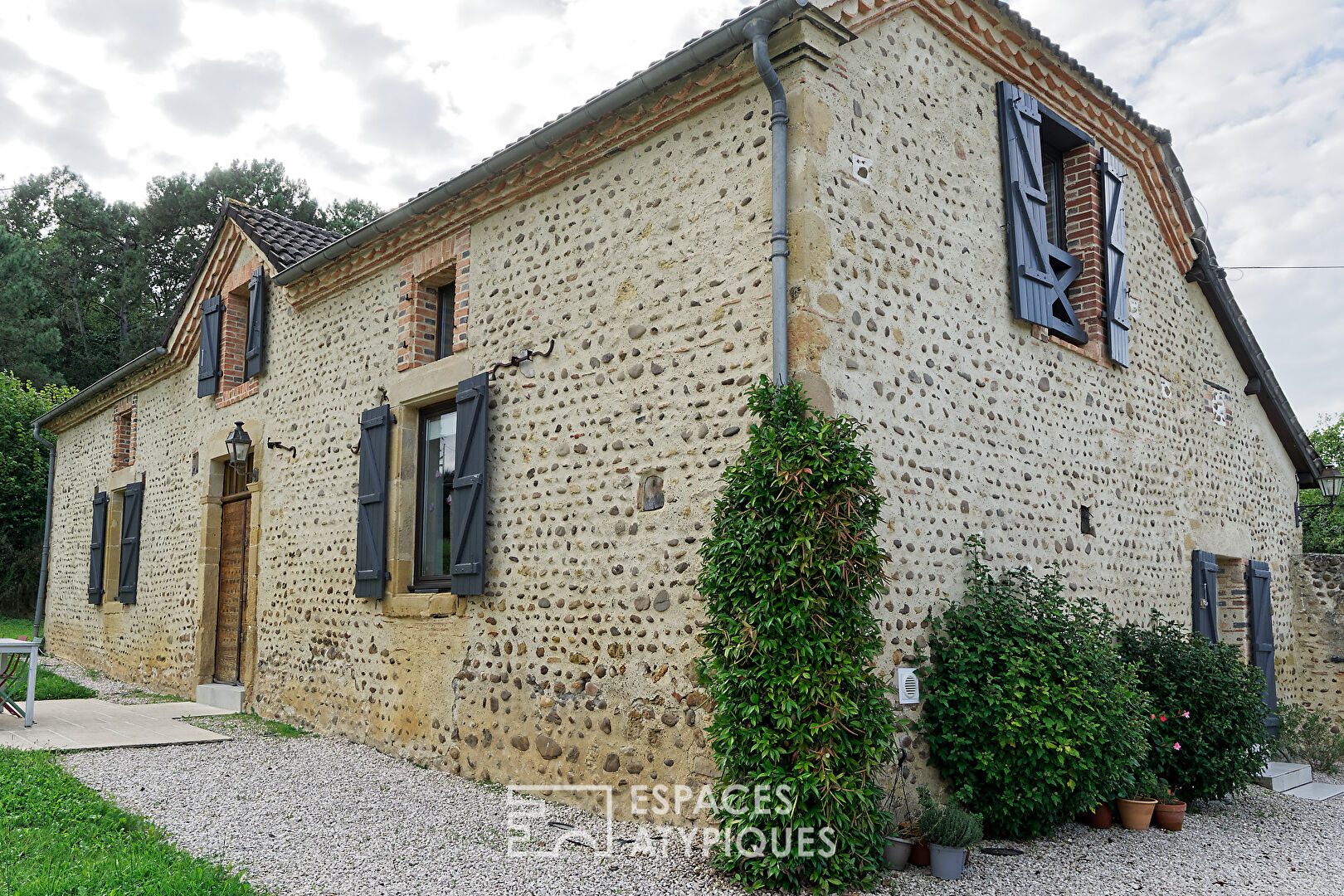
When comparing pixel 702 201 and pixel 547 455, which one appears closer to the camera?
pixel 702 201

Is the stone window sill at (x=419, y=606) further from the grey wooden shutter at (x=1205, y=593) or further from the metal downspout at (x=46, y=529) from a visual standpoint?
the metal downspout at (x=46, y=529)

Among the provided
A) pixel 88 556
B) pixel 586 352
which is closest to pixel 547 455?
pixel 586 352

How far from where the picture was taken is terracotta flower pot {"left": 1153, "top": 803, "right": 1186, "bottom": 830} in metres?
5.60

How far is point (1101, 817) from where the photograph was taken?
218 inches

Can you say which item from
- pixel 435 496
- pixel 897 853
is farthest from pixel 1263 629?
pixel 435 496

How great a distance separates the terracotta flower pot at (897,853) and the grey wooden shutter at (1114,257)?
4482 mm

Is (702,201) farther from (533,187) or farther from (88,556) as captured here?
(88,556)

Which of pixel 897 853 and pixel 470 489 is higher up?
pixel 470 489

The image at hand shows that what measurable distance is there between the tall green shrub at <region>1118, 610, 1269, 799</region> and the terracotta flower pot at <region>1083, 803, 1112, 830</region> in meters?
0.64

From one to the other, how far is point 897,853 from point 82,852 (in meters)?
3.72

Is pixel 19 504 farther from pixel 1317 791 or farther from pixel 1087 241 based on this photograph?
pixel 1317 791

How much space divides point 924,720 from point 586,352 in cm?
296

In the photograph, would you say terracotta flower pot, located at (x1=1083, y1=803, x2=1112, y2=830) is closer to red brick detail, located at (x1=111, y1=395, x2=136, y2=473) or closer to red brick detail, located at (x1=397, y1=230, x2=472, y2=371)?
red brick detail, located at (x1=397, y1=230, x2=472, y2=371)

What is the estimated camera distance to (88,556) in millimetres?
13461
